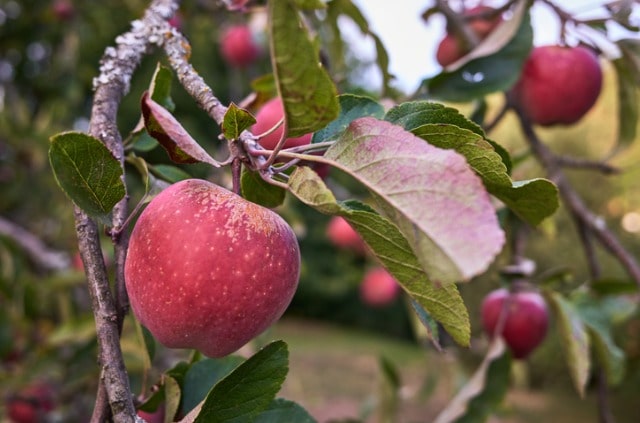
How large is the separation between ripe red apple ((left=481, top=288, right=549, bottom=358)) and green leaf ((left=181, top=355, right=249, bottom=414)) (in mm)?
607

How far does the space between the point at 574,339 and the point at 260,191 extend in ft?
1.79

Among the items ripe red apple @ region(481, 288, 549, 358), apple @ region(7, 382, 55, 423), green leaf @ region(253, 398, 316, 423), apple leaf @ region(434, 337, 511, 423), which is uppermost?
green leaf @ region(253, 398, 316, 423)

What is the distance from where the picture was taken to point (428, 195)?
0.29 m

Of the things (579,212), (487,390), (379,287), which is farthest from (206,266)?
(379,287)

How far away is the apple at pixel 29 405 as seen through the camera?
48.4 inches

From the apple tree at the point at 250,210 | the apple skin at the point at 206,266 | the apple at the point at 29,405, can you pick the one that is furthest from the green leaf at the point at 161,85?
the apple at the point at 29,405

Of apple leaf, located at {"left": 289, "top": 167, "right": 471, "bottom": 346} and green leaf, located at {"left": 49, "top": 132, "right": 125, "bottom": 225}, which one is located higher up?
green leaf, located at {"left": 49, "top": 132, "right": 125, "bottom": 225}

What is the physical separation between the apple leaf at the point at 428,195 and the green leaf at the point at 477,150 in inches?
1.8

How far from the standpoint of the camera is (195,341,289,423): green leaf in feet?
1.26

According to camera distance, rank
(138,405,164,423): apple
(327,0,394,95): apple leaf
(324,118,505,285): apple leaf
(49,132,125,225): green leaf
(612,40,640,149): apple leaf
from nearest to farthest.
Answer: (324,118,505,285): apple leaf → (49,132,125,225): green leaf → (138,405,164,423): apple → (327,0,394,95): apple leaf → (612,40,640,149): apple leaf

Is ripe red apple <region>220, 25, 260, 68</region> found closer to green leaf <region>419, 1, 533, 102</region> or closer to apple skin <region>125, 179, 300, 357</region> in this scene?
green leaf <region>419, 1, 533, 102</region>

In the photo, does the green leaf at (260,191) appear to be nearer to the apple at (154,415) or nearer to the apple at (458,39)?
the apple at (154,415)

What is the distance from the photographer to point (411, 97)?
783mm

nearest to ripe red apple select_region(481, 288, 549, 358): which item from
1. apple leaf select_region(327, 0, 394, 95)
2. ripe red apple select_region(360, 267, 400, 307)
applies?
apple leaf select_region(327, 0, 394, 95)
